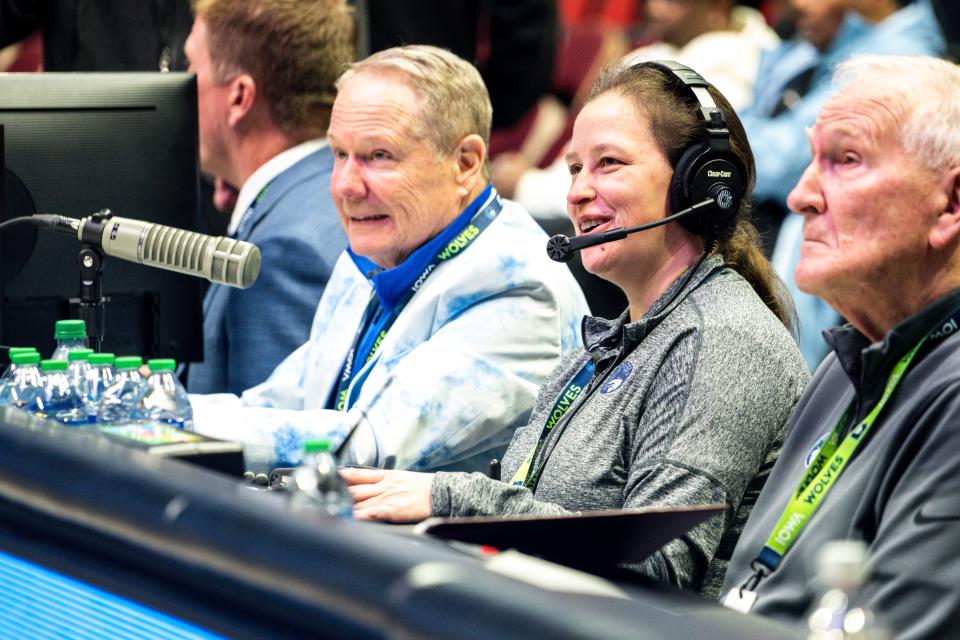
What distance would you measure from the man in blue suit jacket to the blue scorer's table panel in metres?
1.79

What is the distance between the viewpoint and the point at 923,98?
1.48 m

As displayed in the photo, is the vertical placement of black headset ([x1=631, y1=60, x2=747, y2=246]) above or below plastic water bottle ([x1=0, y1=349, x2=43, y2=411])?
above

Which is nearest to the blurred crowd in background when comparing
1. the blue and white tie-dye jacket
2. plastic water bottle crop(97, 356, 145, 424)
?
the blue and white tie-dye jacket

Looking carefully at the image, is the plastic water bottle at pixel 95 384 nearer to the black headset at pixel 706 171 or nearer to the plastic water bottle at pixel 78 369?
the plastic water bottle at pixel 78 369

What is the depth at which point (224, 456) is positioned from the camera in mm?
1264

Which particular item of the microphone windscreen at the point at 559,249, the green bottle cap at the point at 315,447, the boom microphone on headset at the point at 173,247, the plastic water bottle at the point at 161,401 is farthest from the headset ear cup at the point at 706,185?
the green bottle cap at the point at 315,447

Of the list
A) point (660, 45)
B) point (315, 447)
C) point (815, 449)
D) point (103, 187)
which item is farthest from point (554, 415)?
point (660, 45)

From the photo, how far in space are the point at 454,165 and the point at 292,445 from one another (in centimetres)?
58

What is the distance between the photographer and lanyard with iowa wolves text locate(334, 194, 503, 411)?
2.40 m

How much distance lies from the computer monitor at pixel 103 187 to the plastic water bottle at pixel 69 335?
1.61 feet

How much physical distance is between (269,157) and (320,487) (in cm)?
Result: 225

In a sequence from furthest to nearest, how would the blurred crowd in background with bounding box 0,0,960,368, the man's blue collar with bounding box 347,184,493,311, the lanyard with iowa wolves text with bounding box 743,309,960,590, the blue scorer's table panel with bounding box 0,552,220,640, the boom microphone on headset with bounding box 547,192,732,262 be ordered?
the blurred crowd in background with bounding box 0,0,960,368 < the man's blue collar with bounding box 347,184,493,311 < the boom microphone on headset with bounding box 547,192,732,262 < the lanyard with iowa wolves text with bounding box 743,309,960,590 < the blue scorer's table panel with bounding box 0,552,220,640

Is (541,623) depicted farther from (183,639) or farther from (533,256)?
(533,256)

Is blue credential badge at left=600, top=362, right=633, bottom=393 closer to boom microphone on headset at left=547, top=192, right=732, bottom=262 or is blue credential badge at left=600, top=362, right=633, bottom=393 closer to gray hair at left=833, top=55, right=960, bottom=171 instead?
boom microphone on headset at left=547, top=192, right=732, bottom=262
